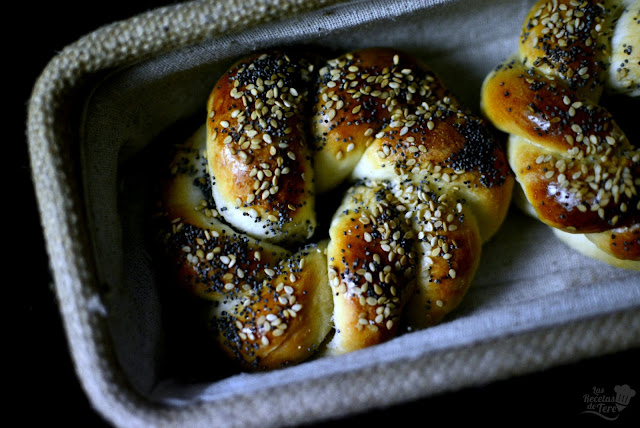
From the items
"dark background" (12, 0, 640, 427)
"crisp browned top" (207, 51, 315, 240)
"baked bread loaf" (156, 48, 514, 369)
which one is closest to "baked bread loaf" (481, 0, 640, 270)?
"baked bread loaf" (156, 48, 514, 369)

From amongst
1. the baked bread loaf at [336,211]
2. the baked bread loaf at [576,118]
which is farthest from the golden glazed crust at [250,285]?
the baked bread loaf at [576,118]

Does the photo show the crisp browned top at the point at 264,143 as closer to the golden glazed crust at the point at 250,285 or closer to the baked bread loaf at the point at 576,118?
the golden glazed crust at the point at 250,285

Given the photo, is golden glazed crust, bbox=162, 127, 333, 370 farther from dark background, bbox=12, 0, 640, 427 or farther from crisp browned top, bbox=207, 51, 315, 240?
dark background, bbox=12, 0, 640, 427

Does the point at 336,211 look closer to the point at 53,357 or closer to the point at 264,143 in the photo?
the point at 264,143

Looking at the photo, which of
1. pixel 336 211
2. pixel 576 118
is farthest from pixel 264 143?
pixel 576 118

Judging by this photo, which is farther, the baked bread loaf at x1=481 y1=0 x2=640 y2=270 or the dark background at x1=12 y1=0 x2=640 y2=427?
the dark background at x1=12 y1=0 x2=640 y2=427

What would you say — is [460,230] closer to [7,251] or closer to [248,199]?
[248,199]

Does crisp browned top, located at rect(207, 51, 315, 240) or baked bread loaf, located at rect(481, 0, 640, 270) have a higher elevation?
crisp browned top, located at rect(207, 51, 315, 240)
